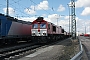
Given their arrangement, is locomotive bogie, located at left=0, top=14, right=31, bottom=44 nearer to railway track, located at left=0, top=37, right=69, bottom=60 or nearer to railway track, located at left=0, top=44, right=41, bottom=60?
railway track, located at left=0, top=37, right=69, bottom=60

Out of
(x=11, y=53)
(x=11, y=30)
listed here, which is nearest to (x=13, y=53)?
(x=11, y=53)

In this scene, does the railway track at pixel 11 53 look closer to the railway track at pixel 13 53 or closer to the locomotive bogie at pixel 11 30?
the railway track at pixel 13 53

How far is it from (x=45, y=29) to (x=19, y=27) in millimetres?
4544

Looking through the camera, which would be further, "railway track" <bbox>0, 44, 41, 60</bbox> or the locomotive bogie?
the locomotive bogie

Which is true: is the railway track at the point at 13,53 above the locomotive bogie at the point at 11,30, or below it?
below

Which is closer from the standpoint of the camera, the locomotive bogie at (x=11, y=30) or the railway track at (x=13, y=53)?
the railway track at (x=13, y=53)

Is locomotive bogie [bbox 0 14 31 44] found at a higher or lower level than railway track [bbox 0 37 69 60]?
higher

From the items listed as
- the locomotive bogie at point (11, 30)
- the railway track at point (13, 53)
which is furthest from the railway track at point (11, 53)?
the locomotive bogie at point (11, 30)

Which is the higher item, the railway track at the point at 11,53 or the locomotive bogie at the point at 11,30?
the locomotive bogie at the point at 11,30

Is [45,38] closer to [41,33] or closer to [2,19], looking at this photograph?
[41,33]

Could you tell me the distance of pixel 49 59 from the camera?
44.3 feet

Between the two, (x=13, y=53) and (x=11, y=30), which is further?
(x=11, y=30)

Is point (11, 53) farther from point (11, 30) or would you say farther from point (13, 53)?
point (11, 30)

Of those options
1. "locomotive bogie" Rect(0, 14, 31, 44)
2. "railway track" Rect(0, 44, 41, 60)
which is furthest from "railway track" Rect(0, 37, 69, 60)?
"locomotive bogie" Rect(0, 14, 31, 44)
